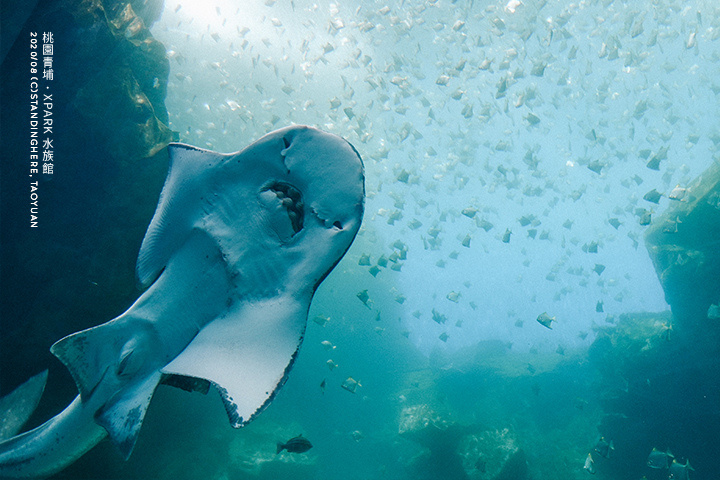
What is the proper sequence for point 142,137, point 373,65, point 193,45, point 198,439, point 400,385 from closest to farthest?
point 142,137 → point 198,439 → point 193,45 → point 373,65 → point 400,385

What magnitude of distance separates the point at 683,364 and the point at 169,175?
46.1 ft

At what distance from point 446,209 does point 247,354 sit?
1520 cm

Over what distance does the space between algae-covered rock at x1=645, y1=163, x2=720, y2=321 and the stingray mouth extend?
11.0 m

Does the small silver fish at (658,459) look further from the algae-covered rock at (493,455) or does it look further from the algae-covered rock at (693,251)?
the algae-covered rock at (693,251)

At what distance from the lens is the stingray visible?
1.25 m

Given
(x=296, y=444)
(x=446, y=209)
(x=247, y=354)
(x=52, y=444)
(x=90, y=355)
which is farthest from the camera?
(x=446, y=209)

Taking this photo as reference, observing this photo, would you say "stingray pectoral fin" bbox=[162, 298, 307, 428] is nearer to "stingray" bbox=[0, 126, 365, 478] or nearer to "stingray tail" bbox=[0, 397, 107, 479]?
"stingray" bbox=[0, 126, 365, 478]

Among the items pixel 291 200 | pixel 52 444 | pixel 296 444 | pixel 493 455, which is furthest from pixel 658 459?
pixel 52 444

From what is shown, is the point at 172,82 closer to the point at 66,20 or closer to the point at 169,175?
the point at 66,20

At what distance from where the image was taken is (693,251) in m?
9.13

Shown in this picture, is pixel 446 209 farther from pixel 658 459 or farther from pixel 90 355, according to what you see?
pixel 90 355

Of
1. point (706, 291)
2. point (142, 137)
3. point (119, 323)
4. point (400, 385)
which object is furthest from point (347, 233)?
point (400, 385)

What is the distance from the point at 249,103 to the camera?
15.8 m

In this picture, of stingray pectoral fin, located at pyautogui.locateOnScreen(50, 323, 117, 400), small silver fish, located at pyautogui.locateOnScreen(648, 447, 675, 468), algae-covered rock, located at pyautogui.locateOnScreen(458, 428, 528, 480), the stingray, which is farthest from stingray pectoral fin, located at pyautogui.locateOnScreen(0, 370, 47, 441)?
small silver fish, located at pyautogui.locateOnScreen(648, 447, 675, 468)
